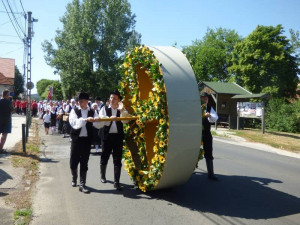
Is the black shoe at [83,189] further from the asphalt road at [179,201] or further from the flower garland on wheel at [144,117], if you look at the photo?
the flower garland on wheel at [144,117]

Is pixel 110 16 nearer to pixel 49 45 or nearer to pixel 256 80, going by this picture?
pixel 49 45

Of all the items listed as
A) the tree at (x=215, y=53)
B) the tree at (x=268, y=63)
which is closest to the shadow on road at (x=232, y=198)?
the tree at (x=268, y=63)

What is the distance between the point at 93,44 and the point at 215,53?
23522 millimetres

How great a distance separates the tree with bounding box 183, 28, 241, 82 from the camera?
53.1 metres

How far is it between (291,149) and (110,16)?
31.1 m

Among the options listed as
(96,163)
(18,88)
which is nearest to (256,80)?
(96,163)

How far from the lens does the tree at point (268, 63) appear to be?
3700 centimetres

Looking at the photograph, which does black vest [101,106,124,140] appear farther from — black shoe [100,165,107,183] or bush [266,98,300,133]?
bush [266,98,300,133]

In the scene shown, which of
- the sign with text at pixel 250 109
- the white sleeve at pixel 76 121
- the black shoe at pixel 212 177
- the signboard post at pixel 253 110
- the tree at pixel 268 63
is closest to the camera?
the white sleeve at pixel 76 121

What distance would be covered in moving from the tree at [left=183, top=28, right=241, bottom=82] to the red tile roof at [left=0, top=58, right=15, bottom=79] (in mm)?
30805

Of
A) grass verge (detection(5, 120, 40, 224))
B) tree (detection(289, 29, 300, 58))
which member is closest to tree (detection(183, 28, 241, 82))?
tree (detection(289, 29, 300, 58))

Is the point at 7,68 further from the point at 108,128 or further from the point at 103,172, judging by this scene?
the point at 108,128

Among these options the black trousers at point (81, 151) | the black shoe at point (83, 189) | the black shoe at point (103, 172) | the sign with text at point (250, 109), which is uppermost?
the sign with text at point (250, 109)

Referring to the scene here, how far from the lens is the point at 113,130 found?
6.44 meters
